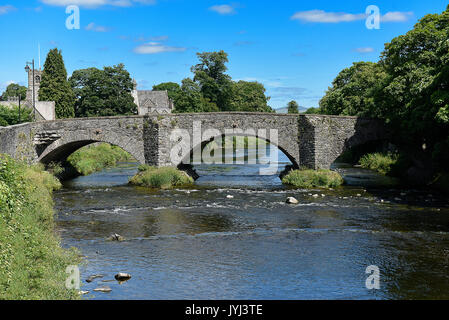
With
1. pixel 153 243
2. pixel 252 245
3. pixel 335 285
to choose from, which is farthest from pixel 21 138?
pixel 335 285

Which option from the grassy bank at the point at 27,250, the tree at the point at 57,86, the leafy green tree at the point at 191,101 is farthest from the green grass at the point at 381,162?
the tree at the point at 57,86

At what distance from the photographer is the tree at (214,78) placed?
79.7 metres

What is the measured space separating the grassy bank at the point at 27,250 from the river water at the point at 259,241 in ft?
3.40

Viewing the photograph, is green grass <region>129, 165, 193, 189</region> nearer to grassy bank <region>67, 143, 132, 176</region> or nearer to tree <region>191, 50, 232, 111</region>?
grassy bank <region>67, 143, 132, 176</region>

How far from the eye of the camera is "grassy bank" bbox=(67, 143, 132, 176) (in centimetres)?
4269

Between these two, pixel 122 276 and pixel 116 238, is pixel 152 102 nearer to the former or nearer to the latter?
pixel 116 238

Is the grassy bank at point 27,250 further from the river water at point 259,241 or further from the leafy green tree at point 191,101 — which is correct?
the leafy green tree at point 191,101

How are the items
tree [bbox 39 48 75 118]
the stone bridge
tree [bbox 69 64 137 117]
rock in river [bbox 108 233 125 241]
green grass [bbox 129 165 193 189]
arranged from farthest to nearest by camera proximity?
tree [bbox 69 64 137 117], tree [bbox 39 48 75 118], the stone bridge, green grass [bbox 129 165 193 189], rock in river [bbox 108 233 125 241]

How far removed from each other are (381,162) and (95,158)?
2778cm

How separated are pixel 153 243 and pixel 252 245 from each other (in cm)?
392

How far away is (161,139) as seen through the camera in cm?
3531

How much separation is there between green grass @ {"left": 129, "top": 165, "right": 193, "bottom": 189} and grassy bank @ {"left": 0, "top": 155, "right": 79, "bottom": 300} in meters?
13.1

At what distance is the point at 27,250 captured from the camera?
14.5 meters

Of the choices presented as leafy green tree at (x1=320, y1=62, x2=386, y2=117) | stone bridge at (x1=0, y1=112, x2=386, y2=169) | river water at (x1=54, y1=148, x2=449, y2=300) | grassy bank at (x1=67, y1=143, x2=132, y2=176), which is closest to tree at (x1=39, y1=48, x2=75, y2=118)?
grassy bank at (x1=67, y1=143, x2=132, y2=176)
